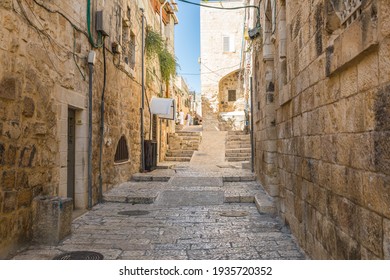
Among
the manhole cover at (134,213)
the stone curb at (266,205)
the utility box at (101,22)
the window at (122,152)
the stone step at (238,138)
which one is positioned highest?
the utility box at (101,22)

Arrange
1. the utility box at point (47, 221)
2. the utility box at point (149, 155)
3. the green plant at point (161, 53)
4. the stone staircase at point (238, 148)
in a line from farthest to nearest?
the stone staircase at point (238, 148) → the green plant at point (161, 53) → the utility box at point (149, 155) → the utility box at point (47, 221)

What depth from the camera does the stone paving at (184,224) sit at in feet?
12.6

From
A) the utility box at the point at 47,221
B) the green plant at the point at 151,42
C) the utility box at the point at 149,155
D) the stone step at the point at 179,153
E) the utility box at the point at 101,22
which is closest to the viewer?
the utility box at the point at 47,221

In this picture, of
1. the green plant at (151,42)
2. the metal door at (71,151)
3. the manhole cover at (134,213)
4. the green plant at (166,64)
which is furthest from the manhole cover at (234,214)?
the green plant at (166,64)

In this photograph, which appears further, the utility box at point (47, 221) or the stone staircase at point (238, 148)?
the stone staircase at point (238, 148)

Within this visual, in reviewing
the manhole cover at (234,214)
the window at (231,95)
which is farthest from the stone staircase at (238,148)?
the window at (231,95)

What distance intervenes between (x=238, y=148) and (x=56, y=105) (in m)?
→ 10.1

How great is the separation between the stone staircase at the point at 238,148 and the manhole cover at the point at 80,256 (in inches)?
375

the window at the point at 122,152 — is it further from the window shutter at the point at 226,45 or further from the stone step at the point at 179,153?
the window shutter at the point at 226,45

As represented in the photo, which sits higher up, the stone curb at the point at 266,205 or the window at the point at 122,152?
the window at the point at 122,152

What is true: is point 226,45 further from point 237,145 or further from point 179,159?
point 179,159

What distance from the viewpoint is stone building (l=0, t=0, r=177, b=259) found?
3.66m

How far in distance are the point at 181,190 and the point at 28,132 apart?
3.99m

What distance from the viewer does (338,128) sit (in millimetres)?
2529
